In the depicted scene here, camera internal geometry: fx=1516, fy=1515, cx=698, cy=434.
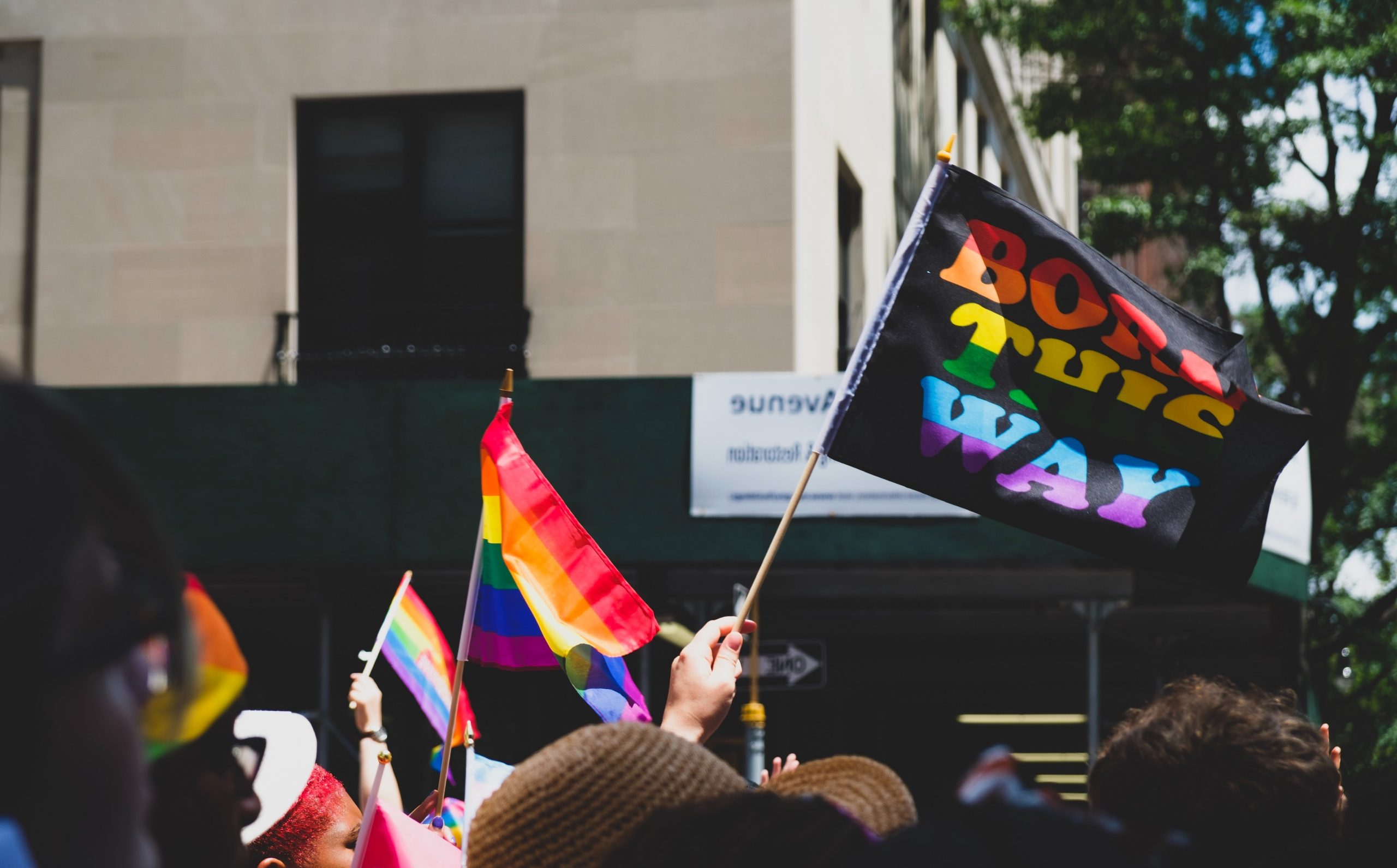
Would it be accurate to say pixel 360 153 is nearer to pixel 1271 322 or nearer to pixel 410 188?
pixel 410 188

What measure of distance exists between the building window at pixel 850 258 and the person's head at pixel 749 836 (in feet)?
37.7

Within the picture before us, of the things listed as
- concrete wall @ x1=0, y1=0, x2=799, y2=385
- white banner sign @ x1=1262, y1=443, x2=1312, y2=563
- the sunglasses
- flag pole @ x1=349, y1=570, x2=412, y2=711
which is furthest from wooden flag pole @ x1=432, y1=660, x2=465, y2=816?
white banner sign @ x1=1262, y1=443, x2=1312, y2=563

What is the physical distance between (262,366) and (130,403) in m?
1.08

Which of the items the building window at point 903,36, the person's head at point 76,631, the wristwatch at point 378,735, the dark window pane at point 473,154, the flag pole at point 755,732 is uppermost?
the building window at point 903,36

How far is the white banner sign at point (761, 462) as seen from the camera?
10.3 m

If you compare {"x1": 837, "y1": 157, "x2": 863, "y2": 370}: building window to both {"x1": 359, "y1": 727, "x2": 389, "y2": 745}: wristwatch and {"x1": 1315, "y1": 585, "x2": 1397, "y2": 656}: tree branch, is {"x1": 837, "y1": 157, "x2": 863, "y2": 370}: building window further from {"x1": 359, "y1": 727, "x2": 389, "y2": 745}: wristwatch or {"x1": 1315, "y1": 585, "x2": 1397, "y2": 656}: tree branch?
{"x1": 359, "y1": 727, "x2": 389, "y2": 745}: wristwatch

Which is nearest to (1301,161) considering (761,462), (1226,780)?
(761,462)

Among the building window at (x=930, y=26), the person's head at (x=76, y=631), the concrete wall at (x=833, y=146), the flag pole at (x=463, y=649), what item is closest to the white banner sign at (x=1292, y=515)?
the concrete wall at (x=833, y=146)

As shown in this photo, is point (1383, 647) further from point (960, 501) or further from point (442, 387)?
point (960, 501)

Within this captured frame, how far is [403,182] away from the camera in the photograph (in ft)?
38.7

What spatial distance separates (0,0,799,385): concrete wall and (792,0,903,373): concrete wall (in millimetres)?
268

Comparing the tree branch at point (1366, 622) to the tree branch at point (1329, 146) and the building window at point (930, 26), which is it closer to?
the tree branch at point (1329, 146)

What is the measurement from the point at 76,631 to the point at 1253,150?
14.9 metres

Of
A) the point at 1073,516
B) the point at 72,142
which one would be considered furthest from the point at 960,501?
the point at 72,142
